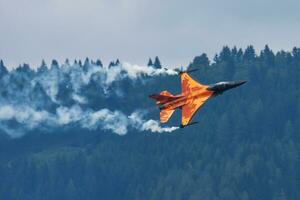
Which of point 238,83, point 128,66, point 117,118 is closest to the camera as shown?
point 238,83

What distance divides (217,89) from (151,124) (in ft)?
30.8

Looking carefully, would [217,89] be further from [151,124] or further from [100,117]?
[100,117]

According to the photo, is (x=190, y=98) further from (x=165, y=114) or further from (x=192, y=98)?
(x=165, y=114)

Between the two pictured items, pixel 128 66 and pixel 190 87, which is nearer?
pixel 190 87

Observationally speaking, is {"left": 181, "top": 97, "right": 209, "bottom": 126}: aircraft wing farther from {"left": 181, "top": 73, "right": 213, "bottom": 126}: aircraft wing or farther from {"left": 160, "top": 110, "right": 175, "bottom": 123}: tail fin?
{"left": 160, "top": 110, "right": 175, "bottom": 123}: tail fin

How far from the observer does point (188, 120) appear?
15962 centimetres

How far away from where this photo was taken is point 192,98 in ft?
533

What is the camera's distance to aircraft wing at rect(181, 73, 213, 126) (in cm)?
16000

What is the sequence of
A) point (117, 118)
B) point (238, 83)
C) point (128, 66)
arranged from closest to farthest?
point (238, 83) < point (128, 66) < point (117, 118)

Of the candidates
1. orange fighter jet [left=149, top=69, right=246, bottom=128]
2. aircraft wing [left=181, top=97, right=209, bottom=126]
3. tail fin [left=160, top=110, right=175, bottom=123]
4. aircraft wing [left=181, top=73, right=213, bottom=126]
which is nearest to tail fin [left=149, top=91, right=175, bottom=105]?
orange fighter jet [left=149, top=69, right=246, bottom=128]

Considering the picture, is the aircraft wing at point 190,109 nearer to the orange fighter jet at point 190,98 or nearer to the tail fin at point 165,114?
the orange fighter jet at point 190,98

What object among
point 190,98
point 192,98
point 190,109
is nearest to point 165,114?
point 190,109

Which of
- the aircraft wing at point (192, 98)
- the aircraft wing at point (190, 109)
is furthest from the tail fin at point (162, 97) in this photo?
the aircraft wing at point (190, 109)

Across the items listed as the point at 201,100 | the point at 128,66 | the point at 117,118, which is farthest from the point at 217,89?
the point at 117,118
